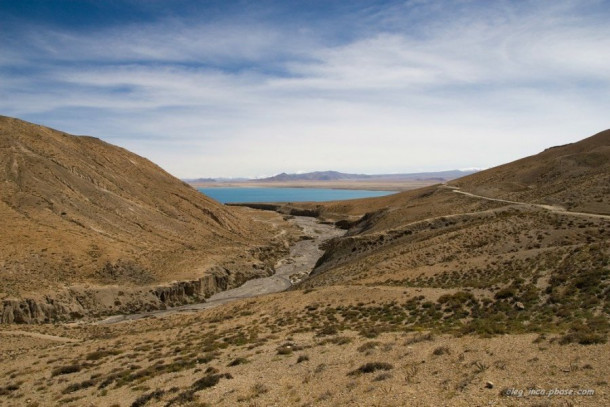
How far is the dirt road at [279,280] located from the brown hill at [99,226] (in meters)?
2.05

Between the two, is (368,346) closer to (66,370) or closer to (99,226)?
(66,370)

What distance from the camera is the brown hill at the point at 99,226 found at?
4009 centimetres

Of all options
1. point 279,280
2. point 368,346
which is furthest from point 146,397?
point 279,280

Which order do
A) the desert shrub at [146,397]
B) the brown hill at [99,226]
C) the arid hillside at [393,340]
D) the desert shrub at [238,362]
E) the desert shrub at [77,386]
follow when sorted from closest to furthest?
the arid hillside at [393,340] → the desert shrub at [146,397] → the desert shrub at [77,386] → the desert shrub at [238,362] → the brown hill at [99,226]

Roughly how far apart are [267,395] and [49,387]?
10938 mm

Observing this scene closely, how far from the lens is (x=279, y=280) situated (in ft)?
171

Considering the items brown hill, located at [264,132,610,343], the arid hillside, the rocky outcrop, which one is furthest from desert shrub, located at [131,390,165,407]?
the rocky outcrop

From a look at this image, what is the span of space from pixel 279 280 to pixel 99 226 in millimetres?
25301

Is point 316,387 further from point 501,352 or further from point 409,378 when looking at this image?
point 501,352

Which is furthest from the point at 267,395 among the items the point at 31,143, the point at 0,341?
the point at 31,143

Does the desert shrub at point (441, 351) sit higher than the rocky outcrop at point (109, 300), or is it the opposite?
the desert shrub at point (441, 351)

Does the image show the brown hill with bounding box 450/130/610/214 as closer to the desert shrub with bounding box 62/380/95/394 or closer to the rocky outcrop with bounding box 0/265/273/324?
the rocky outcrop with bounding box 0/265/273/324

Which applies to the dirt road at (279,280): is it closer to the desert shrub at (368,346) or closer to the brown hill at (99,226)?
the brown hill at (99,226)

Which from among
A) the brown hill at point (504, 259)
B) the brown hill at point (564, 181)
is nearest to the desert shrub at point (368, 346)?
the brown hill at point (504, 259)
